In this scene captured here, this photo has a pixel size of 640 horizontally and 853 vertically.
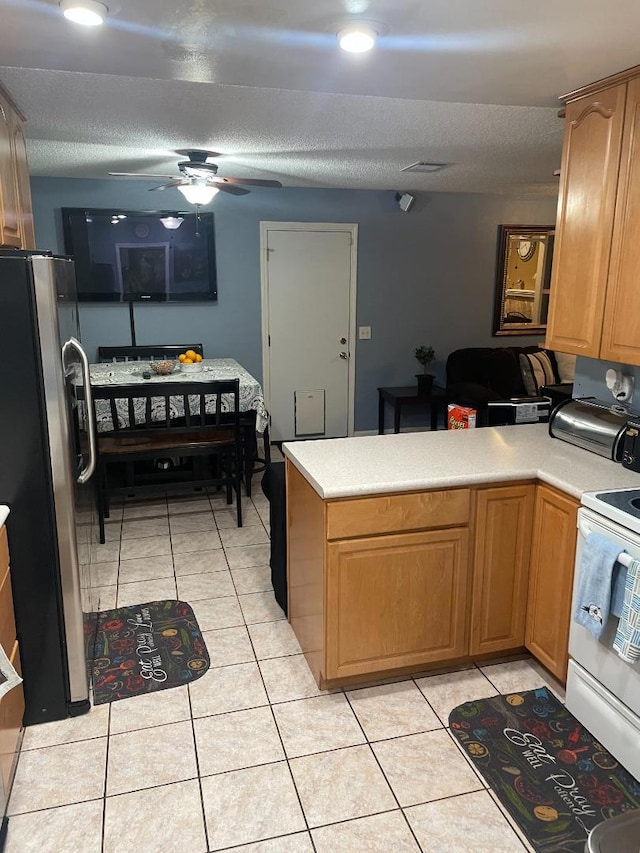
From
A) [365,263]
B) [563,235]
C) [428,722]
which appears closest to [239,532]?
[428,722]

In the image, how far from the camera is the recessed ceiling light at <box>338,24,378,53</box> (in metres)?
1.86

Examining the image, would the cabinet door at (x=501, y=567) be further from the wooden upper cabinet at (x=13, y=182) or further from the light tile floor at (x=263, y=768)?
the wooden upper cabinet at (x=13, y=182)

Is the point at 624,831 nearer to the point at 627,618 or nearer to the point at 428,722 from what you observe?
the point at 627,618

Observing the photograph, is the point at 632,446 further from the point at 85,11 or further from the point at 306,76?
the point at 85,11

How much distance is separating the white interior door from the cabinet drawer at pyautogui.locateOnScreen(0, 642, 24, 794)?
3920mm

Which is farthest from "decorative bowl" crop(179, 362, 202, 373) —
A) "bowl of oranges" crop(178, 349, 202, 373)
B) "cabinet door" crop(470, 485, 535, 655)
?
"cabinet door" crop(470, 485, 535, 655)

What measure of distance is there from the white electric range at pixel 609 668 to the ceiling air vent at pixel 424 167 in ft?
9.77

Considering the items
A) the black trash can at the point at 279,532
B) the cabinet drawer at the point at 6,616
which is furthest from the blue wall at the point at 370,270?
the cabinet drawer at the point at 6,616

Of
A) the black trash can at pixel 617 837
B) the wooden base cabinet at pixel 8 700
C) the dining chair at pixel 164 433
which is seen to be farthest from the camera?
the dining chair at pixel 164 433

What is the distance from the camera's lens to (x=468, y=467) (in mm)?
2428

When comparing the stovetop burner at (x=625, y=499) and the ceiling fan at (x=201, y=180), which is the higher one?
the ceiling fan at (x=201, y=180)

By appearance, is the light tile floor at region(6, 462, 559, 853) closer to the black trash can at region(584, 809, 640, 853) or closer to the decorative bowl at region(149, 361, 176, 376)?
the black trash can at region(584, 809, 640, 853)

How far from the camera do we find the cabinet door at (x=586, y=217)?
2.39 metres

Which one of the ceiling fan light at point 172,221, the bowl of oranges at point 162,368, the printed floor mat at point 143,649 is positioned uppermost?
the ceiling fan light at point 172,221
